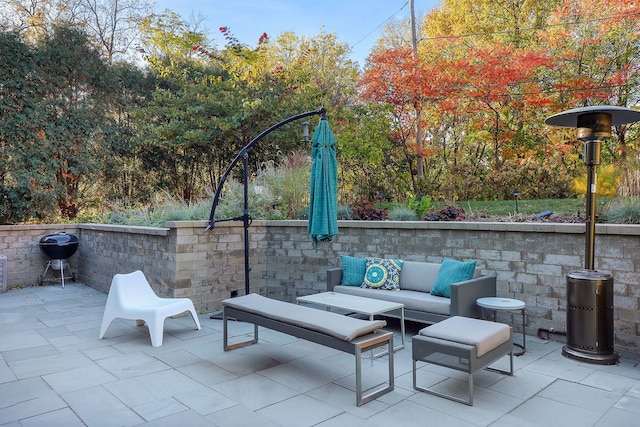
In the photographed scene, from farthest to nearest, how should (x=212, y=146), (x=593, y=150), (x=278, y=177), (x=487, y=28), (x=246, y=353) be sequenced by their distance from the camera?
(x=487, y=28)
(x=212, y=146)
(x=278, y=177)
(x=246, y=353)
(x=593, y=150)

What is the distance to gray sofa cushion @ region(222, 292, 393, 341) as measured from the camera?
312 centimetres

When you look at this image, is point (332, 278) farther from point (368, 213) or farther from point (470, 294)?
point (470, 294)

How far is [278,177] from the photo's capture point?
24.4 ft

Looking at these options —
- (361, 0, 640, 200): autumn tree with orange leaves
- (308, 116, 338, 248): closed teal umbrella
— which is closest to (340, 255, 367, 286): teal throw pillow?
(308, 116, 338, 248): closed teal umbrella

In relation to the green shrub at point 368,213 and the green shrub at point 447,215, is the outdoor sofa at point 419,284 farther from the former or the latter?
the green shrub at point 368,213

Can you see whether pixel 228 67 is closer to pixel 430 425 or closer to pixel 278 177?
pixel 278 177

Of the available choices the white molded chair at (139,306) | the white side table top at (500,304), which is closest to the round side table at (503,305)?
the white side table top at (500,304)

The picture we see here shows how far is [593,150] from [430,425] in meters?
2.88

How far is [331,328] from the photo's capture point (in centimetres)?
317

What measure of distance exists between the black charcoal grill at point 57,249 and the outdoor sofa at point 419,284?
5.54 meters

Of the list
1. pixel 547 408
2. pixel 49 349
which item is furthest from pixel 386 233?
pixel 49 349

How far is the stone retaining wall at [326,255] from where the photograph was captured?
4117mm

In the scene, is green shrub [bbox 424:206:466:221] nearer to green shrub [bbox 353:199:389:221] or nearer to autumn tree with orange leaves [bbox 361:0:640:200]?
green shrub [bbox 353:199:389:221]

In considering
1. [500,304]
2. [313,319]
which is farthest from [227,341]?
[500,304]
